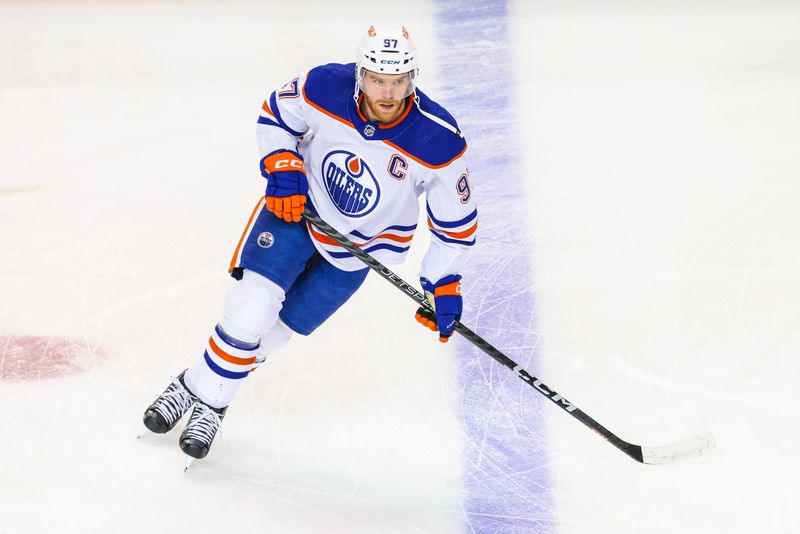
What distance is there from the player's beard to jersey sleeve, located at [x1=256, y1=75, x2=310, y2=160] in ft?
0.64

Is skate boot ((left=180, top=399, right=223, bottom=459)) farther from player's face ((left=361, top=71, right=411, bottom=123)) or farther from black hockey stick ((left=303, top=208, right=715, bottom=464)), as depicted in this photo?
player's face ((left=361, top=71, right=411, bottom=123))

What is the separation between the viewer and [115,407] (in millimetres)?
2920

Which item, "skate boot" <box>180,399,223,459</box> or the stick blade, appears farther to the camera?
the stick blade

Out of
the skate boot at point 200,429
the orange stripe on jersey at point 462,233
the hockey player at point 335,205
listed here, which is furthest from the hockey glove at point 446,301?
the skate boot at point 200,429

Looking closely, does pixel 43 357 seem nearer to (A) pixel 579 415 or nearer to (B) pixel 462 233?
(B) pixel 462 233

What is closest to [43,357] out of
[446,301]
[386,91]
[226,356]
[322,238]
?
[226,356]

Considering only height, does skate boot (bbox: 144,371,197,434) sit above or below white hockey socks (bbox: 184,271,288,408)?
below

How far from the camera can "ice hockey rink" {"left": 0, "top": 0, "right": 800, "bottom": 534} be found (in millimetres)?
2678

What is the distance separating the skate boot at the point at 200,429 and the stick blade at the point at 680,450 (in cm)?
116

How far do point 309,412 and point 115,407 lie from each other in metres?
0.56

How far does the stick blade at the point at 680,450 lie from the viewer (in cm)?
275

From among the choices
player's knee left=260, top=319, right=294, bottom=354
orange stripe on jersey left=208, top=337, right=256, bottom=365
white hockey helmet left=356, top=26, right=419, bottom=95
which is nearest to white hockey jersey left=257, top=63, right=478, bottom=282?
white hockey helmet left=356, top=26, right=419, bottom=95

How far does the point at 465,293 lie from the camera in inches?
133

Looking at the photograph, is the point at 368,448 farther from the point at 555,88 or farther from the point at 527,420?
the point at 555,88
